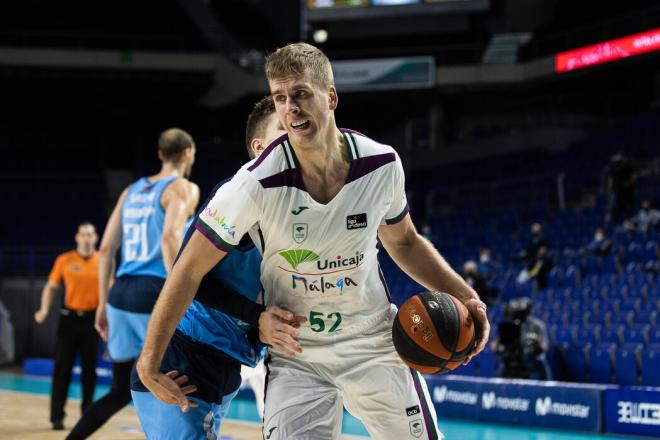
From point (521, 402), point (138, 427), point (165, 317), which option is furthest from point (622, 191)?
point (165, 317)

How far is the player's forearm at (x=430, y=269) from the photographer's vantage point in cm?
318

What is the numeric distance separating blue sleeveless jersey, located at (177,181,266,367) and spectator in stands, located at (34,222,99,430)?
4.24 meters

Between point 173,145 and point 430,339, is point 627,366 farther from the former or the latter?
point 430,339

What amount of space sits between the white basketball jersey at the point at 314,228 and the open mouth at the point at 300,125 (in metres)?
0.13

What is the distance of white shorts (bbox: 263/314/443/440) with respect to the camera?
9.85ft

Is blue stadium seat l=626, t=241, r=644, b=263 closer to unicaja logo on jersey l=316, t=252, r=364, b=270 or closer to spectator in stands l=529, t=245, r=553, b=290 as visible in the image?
spectator in stands l=529, t=245, r=553, b=290

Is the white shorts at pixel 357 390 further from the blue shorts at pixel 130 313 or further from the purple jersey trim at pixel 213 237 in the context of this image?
the blue shorts at pixel 130 313

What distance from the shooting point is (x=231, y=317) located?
121 inches

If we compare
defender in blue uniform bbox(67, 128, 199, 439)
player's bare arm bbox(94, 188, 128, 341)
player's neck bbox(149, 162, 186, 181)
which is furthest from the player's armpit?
player's bare arm bbox(94, 188, 128, 341)

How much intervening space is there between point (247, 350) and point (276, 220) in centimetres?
59

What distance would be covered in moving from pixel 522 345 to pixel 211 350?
7.50m

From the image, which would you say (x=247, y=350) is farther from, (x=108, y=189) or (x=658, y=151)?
(x=108, y=189)

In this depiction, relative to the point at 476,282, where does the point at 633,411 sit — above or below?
below

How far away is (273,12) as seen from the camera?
24.8 metres
